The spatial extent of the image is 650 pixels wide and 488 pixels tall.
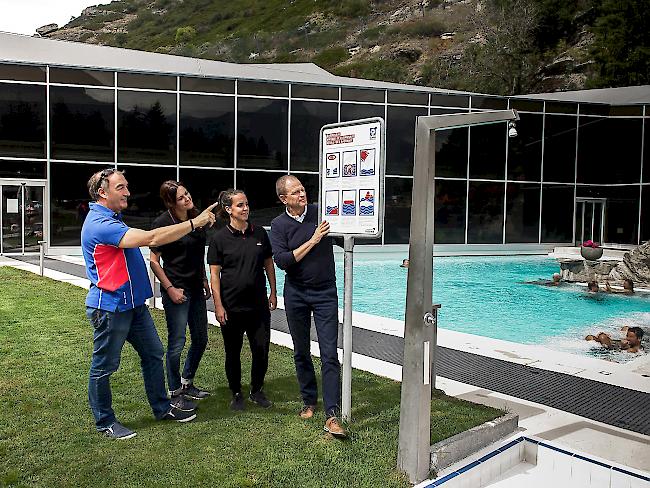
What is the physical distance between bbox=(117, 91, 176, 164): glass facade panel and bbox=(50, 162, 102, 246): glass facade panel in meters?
1.54

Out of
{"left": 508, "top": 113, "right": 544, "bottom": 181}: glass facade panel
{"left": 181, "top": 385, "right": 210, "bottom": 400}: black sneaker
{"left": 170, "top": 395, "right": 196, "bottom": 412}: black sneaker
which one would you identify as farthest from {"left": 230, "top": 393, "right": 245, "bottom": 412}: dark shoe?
{"left": 508, "top": 113, "right": 544, "bottom": 181}: glass facade panel

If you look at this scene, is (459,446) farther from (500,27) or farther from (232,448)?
(500,27)

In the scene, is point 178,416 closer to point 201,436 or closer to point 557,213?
point 201,436

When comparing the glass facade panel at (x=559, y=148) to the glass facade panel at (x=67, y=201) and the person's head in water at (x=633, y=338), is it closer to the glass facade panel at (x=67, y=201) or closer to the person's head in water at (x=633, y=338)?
the glass facade panel at (x=67, y=201)

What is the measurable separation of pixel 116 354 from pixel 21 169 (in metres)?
17.5

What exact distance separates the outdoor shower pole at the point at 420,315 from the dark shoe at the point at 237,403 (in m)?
1.55

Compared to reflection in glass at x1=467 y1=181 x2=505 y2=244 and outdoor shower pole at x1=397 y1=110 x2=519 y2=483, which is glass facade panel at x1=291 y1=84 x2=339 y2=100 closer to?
reflection in glass at x1=467 y1=181 x2=505 y2=244

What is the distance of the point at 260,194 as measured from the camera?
22344mm

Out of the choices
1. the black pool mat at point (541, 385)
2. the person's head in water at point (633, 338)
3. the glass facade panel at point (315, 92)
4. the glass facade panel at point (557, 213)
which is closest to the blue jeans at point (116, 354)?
the black pool mat at point (541, 385)

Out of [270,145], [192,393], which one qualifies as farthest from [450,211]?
[192,393]

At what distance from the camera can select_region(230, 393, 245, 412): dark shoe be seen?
4934 mm

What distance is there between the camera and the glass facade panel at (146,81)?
20781mm

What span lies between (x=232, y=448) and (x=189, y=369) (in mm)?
1326

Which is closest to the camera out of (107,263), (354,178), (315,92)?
(107,263)
